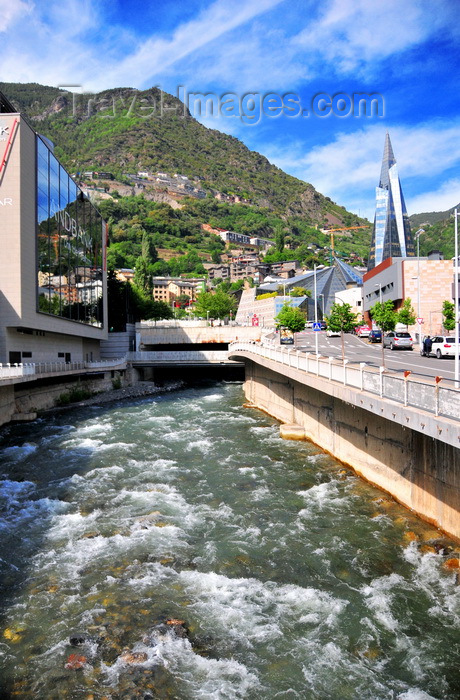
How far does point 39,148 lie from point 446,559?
3925cm

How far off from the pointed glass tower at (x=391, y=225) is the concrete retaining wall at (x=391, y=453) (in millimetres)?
173727

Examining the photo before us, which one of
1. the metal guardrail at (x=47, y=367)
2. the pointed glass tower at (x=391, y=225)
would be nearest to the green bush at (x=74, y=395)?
the metal guardrail at (x=47, y=367)

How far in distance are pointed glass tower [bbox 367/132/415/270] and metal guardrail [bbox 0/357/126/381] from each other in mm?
157689

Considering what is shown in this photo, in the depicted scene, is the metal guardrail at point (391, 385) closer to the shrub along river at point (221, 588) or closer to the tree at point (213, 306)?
the shrub along river at point (221, 588)

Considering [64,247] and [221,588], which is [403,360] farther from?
[64,247]

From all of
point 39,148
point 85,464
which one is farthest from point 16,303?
point 85,464

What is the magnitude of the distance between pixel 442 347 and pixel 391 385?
810 inches

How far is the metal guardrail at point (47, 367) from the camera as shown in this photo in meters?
28.7

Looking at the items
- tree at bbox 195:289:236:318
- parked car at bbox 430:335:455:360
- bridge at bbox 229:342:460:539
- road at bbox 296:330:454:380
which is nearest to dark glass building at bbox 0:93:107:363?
bridge at bbox 229:342:460:539

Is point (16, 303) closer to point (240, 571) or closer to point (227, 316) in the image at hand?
point (240, 571)

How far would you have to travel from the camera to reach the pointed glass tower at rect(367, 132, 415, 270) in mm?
186500

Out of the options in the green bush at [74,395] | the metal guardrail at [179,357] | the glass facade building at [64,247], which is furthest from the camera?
the metal guardrail at [179,357]

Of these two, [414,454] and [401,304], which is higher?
[401,304]

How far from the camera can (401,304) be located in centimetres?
7650
